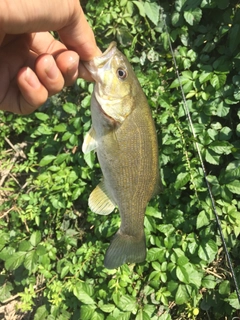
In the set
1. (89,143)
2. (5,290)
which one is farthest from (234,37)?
(5,290)

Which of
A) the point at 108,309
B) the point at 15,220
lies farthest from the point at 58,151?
the point at 108,309

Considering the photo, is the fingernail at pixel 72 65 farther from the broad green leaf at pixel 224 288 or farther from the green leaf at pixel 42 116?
the broad green leaf at pixel 224 288

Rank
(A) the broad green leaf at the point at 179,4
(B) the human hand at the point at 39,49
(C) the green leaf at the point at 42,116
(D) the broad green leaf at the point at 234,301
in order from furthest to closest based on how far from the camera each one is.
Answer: (C) the green leaf at the point at 42,116 → (A) the broad green leaf at the point at 179,4 → (D) the broad green leaf at the point at 234,301 → (B) the human hand at the point at 39,49

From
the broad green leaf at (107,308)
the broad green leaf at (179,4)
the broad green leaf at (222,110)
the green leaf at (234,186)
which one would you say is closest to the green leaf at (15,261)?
the broad green leaf at (107,308)

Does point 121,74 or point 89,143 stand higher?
point 121,74

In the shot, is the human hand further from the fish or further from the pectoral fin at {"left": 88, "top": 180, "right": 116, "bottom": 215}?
the pectoral fin at {"left": 88, "top": 180, "right": 116, "bottom": 215}

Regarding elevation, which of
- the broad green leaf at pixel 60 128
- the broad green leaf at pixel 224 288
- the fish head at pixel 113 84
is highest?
the fish head at pixel 113 84

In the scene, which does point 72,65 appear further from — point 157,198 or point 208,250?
point 208,250

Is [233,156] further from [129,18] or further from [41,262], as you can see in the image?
[41,262]
